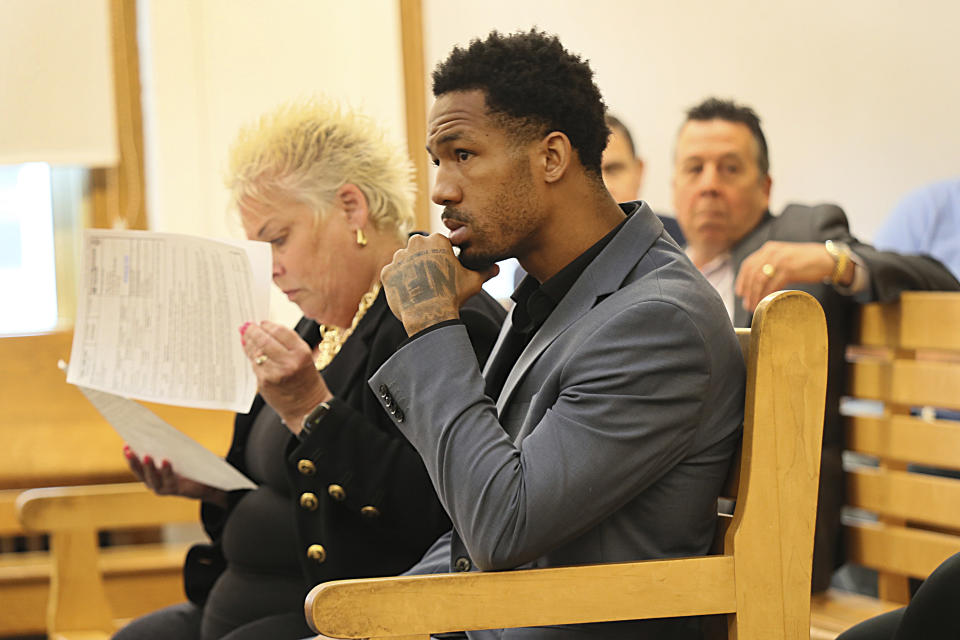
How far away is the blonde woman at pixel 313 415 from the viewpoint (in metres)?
1.52

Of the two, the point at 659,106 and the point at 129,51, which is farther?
the point at 659,106

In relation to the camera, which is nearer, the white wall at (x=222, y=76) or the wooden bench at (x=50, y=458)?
the wooden bench at (x=50, y=458)

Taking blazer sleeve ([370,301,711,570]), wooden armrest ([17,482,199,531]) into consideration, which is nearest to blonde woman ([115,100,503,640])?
wooden armrest ([17,482,199,531])

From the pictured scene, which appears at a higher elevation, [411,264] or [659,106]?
[659,106]

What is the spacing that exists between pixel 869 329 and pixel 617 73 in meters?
2.05

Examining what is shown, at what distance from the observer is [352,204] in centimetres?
183

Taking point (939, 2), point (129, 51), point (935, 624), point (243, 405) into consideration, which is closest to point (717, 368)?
point (935, 624)

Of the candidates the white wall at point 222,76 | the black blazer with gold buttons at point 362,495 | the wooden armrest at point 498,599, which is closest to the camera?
the wooden armrest at point 498,599

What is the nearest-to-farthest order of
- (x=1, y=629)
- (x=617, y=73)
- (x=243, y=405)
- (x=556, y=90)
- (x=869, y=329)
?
(x=556, y=90), (x=243, y=405), (x=869, y=329), (x=1, y=629), (x=617, y=73)

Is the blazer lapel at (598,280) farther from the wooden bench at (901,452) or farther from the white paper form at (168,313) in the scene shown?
the wooden bench at (901,452)

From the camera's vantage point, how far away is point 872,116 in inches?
160

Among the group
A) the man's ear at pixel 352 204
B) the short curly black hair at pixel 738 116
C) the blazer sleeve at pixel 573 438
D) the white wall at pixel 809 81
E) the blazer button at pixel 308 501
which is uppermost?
the white wall at pixel 809 81

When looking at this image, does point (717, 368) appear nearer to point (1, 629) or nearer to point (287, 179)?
point (287, 179)

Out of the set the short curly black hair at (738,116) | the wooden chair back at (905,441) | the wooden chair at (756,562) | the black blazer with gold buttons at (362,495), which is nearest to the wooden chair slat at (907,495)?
the wooden chair back at (905,441)
